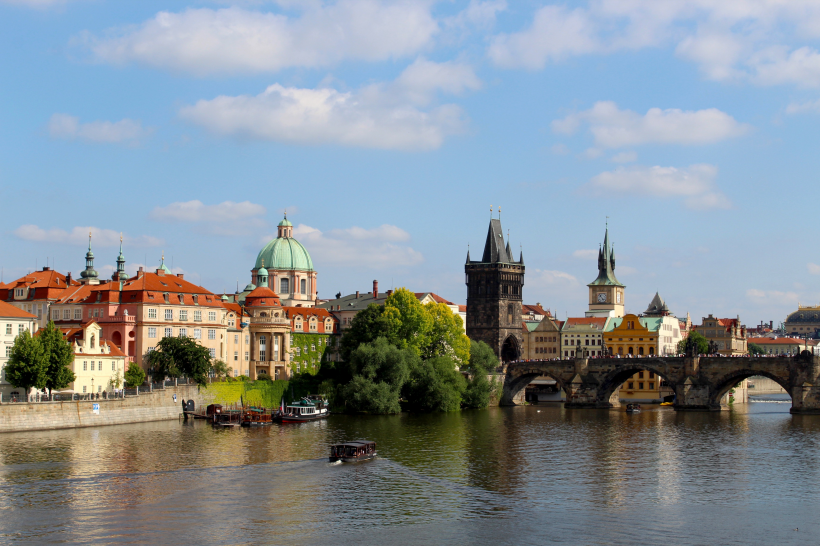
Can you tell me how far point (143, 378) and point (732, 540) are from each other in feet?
262

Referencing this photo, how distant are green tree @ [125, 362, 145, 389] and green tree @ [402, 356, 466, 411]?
3327cm

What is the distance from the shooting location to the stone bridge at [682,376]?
450ft

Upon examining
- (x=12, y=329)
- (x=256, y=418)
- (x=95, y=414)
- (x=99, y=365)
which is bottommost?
(x=256, y=418)

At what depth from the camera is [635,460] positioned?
87.0 metres

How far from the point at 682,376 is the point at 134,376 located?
251ft

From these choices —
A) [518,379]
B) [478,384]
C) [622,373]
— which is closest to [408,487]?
[478,384]

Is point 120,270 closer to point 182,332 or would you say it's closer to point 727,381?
point 182,332

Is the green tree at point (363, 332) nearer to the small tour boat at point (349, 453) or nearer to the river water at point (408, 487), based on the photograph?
the river water at point (408, 487)

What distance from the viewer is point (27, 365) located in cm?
10100

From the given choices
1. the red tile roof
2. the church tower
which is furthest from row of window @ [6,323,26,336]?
the church tower

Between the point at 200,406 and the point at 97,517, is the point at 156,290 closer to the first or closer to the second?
the point at 200,406

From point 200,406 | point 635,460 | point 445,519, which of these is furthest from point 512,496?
point 200,406

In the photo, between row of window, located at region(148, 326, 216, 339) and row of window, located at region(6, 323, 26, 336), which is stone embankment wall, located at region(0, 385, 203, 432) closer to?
row of window, located at region(6, 323, 26, 336)

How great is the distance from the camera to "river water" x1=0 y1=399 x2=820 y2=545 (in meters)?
57.3
